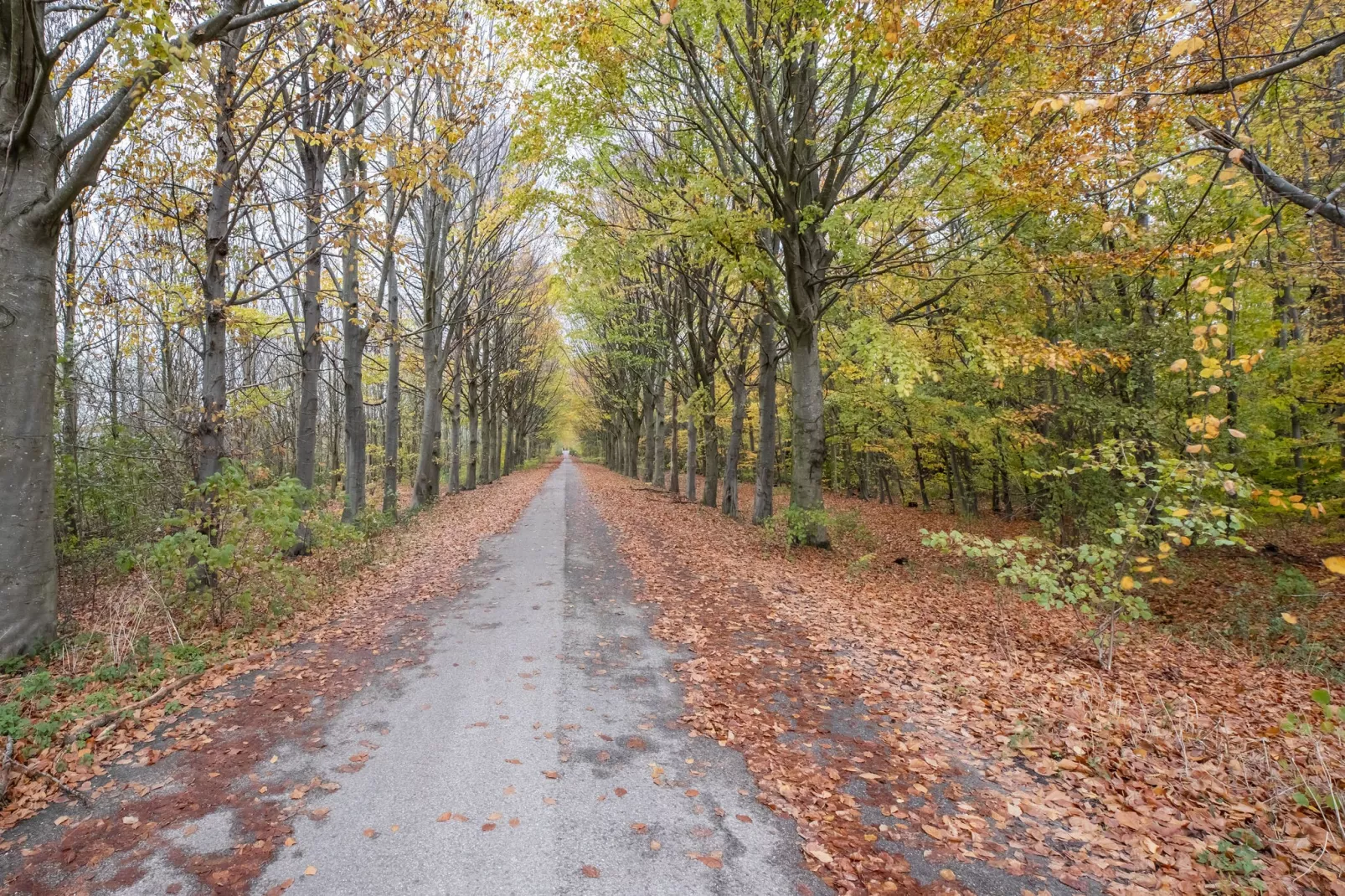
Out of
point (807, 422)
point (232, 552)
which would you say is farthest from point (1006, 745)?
point (232, 552)

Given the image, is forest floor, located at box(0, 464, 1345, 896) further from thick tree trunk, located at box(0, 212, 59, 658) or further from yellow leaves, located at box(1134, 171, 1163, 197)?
yellow leaves, located at box(1134, 171, 1163, 197)

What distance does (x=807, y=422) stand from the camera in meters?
11.2

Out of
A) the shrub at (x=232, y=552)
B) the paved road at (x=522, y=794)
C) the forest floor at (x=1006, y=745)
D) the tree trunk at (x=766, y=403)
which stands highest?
the tree trunk at (x=766, y=403)

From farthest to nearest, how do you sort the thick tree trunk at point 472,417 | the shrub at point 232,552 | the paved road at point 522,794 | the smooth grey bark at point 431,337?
1. the thick tree trunk at point 472,417
2. the smooth grey bark at point 431,337
3. the shrub at point 232,552
4. the paved road at point 522,794

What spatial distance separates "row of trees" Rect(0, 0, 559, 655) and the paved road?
3597mm

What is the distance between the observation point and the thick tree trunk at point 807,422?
11211 mm

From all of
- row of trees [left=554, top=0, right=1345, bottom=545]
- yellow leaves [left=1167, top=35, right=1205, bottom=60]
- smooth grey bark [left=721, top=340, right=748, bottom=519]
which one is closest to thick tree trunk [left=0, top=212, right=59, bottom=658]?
row of trees [left=554, top=0, right=1345, bottom=545]

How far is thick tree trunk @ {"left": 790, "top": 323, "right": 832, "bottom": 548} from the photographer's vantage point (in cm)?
1121

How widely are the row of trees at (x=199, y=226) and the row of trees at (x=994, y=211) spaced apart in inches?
129

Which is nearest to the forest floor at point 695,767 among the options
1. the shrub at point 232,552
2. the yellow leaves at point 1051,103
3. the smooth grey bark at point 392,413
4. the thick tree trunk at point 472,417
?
the shrub at point 232,552

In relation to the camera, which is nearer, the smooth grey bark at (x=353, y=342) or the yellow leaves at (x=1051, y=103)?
the yellow leaves at (x=1051, y=103)

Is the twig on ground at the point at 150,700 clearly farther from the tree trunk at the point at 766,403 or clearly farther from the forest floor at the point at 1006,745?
the tree trunk at the point at 766,403

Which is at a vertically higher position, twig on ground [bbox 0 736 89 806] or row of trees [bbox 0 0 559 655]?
row of trees [bbox 0 0 559 655]

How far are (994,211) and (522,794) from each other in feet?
33.1
